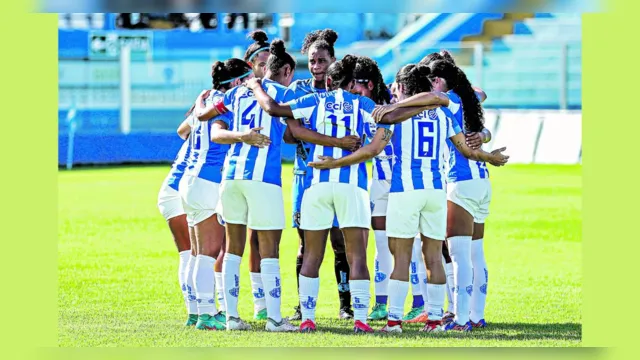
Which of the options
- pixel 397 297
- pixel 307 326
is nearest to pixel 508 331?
pixel 397 297

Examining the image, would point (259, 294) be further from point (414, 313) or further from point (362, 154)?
point (362, 154)

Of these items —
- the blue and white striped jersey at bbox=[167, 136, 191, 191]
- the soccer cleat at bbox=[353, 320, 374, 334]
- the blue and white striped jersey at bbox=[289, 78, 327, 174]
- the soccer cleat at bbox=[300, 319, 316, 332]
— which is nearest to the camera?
the soccer cleat at bbox=[353, 320, 374, 334]

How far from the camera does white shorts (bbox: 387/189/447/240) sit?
817 cm

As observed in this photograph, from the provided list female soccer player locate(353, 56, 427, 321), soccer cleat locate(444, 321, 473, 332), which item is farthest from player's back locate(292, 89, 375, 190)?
soccer cleat locate(444, 321, 473, 332)

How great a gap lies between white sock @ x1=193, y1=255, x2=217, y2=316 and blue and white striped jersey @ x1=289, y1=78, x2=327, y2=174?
923 mm

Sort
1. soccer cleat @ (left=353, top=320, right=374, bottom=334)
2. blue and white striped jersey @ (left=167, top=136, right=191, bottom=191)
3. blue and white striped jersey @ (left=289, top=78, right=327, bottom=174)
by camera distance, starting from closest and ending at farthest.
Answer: soccer cleat @ (left=353, top=320, right=374, bottom=334) < blue and white striped jersey @ (left=289, top=78, right=327, bottom=174) < blue and white striped jersey @ (left=167, top=136, right=191, bottom=191)

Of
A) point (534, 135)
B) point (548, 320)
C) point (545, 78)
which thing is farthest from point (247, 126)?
point (545, 78)

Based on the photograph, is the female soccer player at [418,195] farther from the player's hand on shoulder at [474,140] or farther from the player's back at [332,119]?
the player's hand on shoulder at [474,140]

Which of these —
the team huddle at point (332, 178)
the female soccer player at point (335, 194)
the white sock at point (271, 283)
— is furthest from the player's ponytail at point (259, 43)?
the white sock at point (271, 283)

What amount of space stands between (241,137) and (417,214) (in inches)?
51.4

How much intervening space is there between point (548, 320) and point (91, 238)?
861 centimetres

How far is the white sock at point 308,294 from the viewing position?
8.22 meters

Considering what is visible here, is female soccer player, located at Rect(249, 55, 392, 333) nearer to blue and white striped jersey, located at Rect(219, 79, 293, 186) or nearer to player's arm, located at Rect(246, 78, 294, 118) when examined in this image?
player's arm, located at Rect(246, 78, 294, 118)

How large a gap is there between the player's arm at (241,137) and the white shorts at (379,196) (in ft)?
3.78
